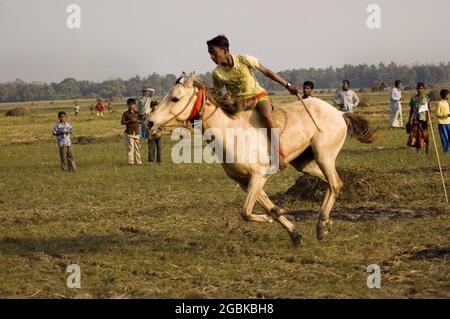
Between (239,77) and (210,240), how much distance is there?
241 cm

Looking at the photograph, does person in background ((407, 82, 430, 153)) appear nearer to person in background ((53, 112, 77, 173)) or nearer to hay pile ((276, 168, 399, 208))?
hay pile ((276, 168, 399, 208))

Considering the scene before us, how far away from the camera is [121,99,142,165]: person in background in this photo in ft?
63.3

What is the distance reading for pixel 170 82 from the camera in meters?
170

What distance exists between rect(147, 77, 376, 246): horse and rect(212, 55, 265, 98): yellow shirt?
27 cm

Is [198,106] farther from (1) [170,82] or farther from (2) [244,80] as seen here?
(1) [170,82]

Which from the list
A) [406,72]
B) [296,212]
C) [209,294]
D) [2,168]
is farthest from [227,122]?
[406,72]

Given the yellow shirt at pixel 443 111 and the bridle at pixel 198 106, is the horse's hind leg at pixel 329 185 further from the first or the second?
the yellow shirt at pixel 443 111

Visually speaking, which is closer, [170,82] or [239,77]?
[239,77]

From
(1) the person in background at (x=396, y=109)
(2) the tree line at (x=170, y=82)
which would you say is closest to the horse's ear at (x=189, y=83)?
(1) the person in background at (x=396, y=109)

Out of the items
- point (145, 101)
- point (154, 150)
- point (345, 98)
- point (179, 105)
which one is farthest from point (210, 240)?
point (145, 101)

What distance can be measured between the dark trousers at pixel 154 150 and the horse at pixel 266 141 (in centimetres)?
1089

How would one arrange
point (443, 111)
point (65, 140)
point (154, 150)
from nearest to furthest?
point (443, 111), point (65, 140), point (154, 150)

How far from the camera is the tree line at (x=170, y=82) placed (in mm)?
161850

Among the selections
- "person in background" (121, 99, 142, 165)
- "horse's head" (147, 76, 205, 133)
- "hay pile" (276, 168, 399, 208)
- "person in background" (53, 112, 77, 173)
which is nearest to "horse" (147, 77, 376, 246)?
"horse's head" (147, 76, 205, 133)
